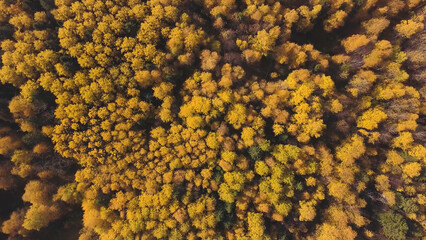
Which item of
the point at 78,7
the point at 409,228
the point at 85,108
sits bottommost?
the point at 409,228

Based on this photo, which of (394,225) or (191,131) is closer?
(394,225)

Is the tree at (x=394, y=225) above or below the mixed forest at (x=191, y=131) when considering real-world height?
below

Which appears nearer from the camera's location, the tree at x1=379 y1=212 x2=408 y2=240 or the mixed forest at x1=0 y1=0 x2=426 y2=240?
the tree at x1=379 y1=212 x2=408 y2=240

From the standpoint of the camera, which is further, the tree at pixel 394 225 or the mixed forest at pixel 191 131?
the mixed forest at pixel 191 131

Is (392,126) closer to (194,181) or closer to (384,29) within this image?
(384,29)

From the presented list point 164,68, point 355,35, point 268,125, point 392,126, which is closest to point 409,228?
point 392,126

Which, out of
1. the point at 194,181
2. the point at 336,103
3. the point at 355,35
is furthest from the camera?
the point at 355,35

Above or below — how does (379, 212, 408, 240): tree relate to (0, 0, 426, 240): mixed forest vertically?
below

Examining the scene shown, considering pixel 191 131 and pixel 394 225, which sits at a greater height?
pixel 191 131
